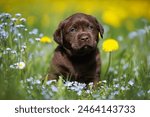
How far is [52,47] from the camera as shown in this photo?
8109 mm

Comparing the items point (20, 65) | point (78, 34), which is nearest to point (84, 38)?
point (78, 34)

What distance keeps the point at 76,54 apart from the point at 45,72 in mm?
742

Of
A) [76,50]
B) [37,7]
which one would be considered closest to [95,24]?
[76,50]

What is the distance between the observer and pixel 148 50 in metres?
7.93

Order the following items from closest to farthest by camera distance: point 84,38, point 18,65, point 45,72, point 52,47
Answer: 1. point 18,65
2. point 84,38
3. point 45,72
4. point 52,47

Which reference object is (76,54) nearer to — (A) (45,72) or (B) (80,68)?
(B) (80,68)

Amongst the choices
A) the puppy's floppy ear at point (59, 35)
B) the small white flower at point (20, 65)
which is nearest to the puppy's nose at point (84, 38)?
the puppy's floppy ear at point (59, 35)

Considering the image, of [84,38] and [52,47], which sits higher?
[84,38]

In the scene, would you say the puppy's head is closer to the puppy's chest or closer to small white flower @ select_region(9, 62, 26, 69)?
the puppy's chest

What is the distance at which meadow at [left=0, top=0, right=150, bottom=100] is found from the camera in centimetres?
605

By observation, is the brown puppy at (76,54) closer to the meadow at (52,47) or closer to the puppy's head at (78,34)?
the puppy's head at (78,34)

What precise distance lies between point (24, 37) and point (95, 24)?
725 mm

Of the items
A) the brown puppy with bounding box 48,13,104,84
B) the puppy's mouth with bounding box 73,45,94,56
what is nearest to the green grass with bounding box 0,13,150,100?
the brown puppy with bounding box 48,13,104,84

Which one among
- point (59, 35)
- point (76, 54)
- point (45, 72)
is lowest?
point (45, 72)
